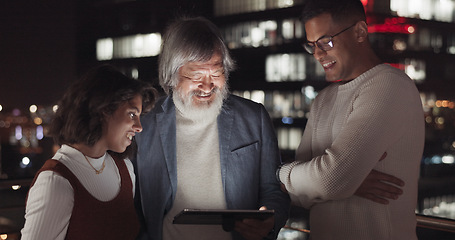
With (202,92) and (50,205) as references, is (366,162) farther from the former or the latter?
(50,205)

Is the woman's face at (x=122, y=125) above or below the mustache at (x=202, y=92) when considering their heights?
below

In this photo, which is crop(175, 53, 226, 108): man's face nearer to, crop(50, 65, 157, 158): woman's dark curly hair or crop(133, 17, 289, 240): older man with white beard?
crop(133, 17, 289, 240): older man with white beard

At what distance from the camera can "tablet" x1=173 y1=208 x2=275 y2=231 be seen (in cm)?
201

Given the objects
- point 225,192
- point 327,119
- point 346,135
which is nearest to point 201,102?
point 225,192

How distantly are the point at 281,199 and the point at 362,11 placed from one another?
2.96ft

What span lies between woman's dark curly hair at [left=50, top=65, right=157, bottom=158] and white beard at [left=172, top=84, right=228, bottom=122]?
49 centimetres

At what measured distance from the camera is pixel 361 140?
6.83 ft

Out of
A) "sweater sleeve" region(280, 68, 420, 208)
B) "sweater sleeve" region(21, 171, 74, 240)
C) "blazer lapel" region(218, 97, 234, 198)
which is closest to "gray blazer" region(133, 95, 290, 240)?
"blazer lapel" region(218, 97, 234, 198)

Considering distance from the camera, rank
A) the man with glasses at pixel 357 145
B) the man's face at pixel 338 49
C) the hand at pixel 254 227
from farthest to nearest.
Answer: the man's face at pixel 338 49
the hand at pixel 254 227
the man with glasses at pixel 357 145

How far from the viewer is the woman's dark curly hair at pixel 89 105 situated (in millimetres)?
1986

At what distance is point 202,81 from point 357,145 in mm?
789

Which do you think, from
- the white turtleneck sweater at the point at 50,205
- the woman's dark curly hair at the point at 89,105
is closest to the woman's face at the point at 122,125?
the woman's dark curly hair at the point at 89,105

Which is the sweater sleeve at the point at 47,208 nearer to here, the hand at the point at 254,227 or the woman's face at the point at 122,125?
the woman's face at the point at 122,125

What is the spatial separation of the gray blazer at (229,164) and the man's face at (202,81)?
0.41ft
